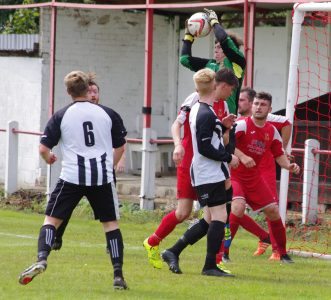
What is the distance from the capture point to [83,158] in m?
9.41

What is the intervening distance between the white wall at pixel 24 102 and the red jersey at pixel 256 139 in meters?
8.43

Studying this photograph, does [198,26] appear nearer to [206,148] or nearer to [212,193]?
[206,148]

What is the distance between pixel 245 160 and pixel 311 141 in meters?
4.17

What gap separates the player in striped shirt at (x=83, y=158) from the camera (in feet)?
30.8

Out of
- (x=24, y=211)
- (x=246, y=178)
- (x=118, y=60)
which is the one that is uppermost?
(x=118, y=60)

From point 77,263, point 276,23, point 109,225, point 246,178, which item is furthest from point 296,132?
point 109,225

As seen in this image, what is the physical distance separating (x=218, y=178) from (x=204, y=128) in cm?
48

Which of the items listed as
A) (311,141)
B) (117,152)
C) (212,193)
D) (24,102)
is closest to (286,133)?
(212,193)

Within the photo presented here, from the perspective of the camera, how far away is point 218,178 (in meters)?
10.2

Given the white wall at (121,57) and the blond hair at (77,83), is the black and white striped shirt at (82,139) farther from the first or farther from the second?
the white wall at (121,57)

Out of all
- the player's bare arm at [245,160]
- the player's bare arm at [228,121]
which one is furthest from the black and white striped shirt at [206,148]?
the player's bare arm at [245,160]

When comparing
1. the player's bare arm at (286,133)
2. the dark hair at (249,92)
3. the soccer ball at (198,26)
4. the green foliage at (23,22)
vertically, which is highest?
the green foliage at (23,22)

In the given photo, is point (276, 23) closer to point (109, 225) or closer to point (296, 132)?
point (296, 132)

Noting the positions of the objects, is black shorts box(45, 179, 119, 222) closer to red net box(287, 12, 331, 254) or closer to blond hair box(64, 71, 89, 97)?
blond hair box(64, 71, 89, 97)
